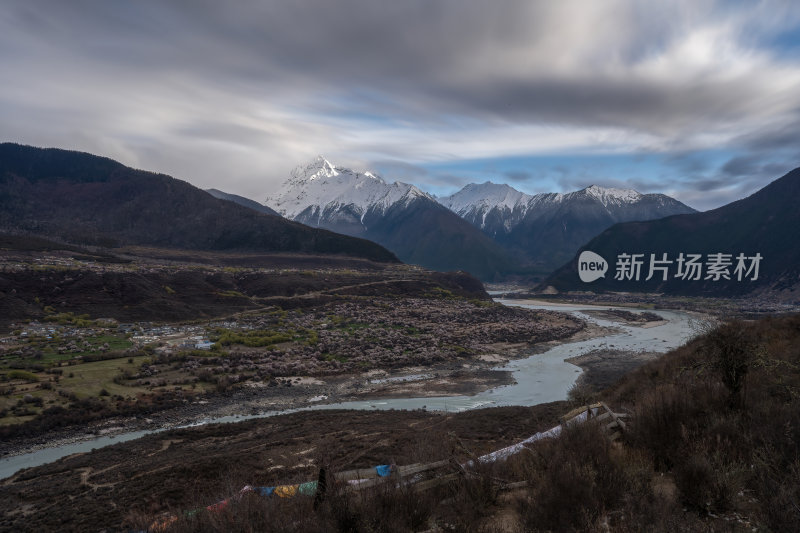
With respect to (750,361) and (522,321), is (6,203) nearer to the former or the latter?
(522,321)

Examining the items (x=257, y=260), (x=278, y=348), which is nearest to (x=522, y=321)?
(x=278, y=348)
